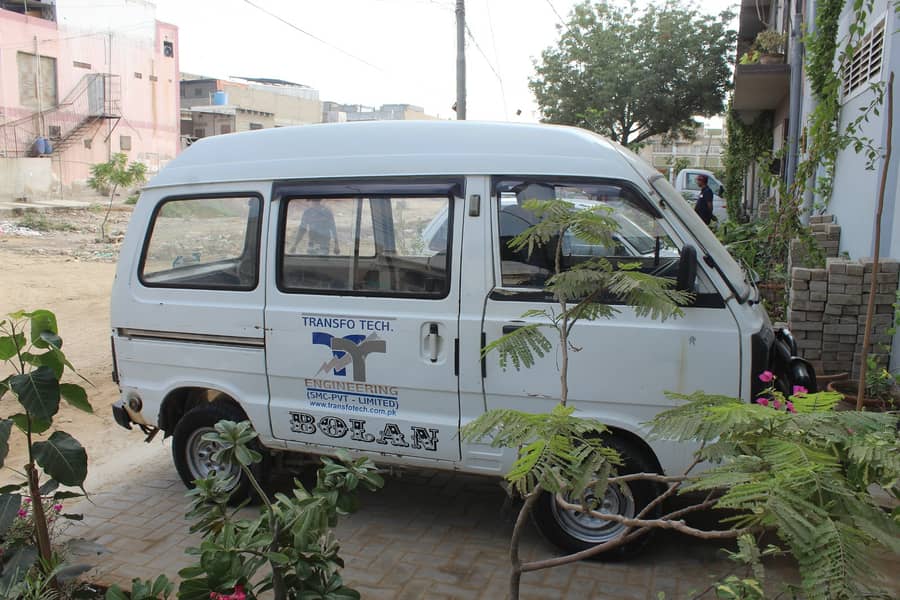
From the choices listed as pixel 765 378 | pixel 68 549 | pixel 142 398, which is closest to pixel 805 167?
pixel 765 378

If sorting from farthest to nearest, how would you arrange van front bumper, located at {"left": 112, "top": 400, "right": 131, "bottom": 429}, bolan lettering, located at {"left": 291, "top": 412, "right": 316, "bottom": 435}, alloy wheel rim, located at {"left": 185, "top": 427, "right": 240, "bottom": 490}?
van front bumper, located at {"left": 112, "top": 400, "right": 131, "bottom": 429}, alloy wheel rim, located at {"left": 185, "top": 427, "right": 240, "bottom": 490}, bolan lettering, located at {"left": 291, "top": 412, "right": 316, "bottom": 435}

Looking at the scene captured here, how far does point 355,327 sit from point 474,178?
41.8 inches

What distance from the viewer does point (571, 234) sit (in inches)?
157

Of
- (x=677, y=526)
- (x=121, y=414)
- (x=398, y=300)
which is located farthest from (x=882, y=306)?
(x=121, y=414)

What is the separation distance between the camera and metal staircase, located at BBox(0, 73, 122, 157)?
29953 millimetres

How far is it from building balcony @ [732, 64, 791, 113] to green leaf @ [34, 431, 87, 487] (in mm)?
11431

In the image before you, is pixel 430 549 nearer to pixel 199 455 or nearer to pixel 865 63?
pixel 199 455

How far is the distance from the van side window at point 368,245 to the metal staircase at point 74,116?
3024 cm

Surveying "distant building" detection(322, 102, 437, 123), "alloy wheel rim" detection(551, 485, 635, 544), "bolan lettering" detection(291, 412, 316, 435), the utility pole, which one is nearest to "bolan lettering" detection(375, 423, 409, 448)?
"bolan lettering" detection(291, 412, 316, 435)

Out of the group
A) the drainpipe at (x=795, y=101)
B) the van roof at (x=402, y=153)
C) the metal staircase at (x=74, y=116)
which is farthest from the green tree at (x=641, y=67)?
the van roof at (x=402, y=153)

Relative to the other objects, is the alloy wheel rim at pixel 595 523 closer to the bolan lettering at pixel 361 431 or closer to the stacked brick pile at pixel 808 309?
the bolan lettering at pixel 361 431

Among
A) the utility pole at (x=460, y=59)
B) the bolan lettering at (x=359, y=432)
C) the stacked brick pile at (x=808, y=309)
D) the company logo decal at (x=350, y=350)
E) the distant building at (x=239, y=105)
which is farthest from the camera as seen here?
the distant building at (x=239, y=105)

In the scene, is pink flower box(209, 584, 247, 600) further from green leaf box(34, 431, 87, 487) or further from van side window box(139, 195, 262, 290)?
→ van side window box(139, 195, 262, 290)

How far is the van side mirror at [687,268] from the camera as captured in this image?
3.59 m
